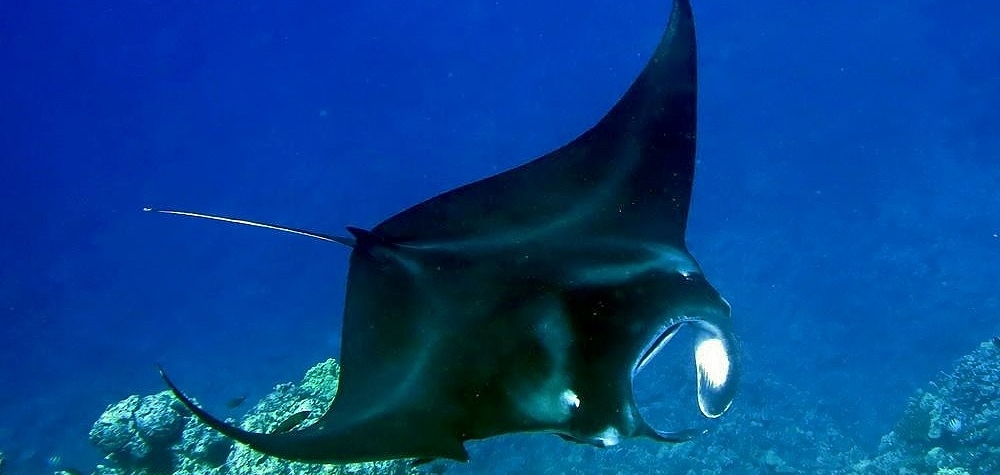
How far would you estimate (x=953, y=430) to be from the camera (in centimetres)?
998

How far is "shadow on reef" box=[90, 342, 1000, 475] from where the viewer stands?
7617mm

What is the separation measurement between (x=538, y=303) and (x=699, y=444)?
10.6 meters

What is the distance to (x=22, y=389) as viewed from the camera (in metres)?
29.8

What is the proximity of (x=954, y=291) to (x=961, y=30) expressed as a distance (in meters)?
28.0

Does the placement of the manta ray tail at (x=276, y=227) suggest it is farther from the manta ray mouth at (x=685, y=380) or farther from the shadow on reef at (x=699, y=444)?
the shadow on reef at (x=699, y=444)

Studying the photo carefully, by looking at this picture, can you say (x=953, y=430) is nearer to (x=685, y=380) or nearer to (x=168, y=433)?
(x=685, y=380)

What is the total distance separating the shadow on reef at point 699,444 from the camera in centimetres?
762

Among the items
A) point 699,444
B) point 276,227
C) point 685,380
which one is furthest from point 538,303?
point 685,380

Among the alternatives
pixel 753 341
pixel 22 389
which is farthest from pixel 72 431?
pixel 753 341

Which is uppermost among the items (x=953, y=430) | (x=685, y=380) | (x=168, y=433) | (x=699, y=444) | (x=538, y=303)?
(x=168, y=433)

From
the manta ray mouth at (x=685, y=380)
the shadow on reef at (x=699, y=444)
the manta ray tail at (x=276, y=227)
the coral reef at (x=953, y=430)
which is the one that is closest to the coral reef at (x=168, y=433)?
the shadow on reef at (x=699, y=444)

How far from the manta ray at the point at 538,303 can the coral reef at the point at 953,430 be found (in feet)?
26.6

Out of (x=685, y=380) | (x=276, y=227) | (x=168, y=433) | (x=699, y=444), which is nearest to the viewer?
(x=276, y=227)

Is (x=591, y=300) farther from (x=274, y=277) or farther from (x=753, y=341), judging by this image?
(x=274, y=277)
